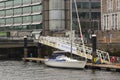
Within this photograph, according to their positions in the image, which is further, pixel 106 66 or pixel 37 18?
pixel 37 18

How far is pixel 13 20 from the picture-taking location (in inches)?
7559

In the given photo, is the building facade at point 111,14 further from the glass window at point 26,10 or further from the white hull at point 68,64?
the glass window at point 26,10

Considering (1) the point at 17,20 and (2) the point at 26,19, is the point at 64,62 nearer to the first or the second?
(2) the point at 26,19

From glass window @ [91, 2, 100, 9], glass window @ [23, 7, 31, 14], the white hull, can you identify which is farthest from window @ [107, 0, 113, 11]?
glass window @ [23, 7, 31, 14]

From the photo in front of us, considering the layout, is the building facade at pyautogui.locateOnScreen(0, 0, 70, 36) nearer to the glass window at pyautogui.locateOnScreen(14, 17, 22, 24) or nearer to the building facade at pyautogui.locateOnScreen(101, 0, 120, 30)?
the glass window at pyautogui.locateOnScreen(14, 17, 22, 24)

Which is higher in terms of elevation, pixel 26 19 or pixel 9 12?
pixel 9 12

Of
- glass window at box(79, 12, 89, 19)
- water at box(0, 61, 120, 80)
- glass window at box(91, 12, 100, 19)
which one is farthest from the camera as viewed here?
glass window at box(91, 12, 100, 19)

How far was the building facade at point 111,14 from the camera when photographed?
398 ft

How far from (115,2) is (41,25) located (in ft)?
175

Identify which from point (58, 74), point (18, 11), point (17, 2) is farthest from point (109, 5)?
point (17, 2)

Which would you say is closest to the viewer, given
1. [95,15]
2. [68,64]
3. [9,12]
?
[68,64]

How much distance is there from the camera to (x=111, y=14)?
124m

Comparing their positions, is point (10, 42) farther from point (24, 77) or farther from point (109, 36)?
A: point (24, 77)

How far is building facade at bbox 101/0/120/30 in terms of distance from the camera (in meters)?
121
